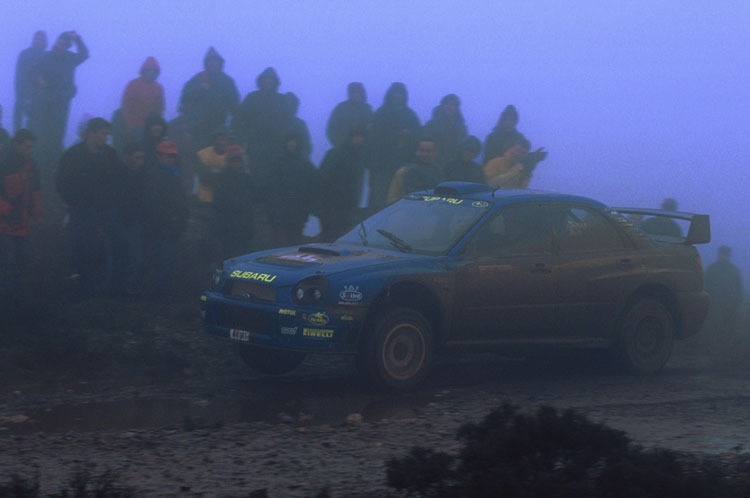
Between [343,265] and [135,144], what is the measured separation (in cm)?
409

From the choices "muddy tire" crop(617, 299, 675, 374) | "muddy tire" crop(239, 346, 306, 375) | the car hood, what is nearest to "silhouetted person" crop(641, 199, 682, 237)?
"muddy tire" crop(617, 299, 675, 374)

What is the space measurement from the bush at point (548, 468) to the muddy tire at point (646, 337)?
14.7ft

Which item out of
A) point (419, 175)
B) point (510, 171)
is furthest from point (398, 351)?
point (510, 171)

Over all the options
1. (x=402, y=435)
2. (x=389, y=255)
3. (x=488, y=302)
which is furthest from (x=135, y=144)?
(x=402, y=435)

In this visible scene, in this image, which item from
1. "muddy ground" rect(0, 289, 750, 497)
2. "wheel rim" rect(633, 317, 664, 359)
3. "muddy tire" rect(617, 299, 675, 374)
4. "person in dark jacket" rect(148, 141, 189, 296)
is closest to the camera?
"muddy ground" rect(0, 289, 750, 497)

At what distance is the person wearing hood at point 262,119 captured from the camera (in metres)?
13.9

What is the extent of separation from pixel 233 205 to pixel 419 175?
2.24 m

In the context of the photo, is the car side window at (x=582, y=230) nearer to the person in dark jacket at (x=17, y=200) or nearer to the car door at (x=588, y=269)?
the car door at (x=588, y=269)

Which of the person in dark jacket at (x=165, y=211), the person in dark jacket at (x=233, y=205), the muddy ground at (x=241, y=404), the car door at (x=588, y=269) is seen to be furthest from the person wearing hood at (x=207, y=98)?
the car door at (x=588, y=269)

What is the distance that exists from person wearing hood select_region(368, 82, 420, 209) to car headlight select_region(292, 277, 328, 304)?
5643mm

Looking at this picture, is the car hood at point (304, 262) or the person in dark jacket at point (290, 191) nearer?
the car hood at point (304, 262)

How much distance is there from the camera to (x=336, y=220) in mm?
12742

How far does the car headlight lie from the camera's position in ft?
26.8

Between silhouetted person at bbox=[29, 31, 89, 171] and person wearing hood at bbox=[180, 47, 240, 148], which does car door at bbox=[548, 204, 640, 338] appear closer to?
person wearing hood at bbox=[180, 47, 240, 148]
